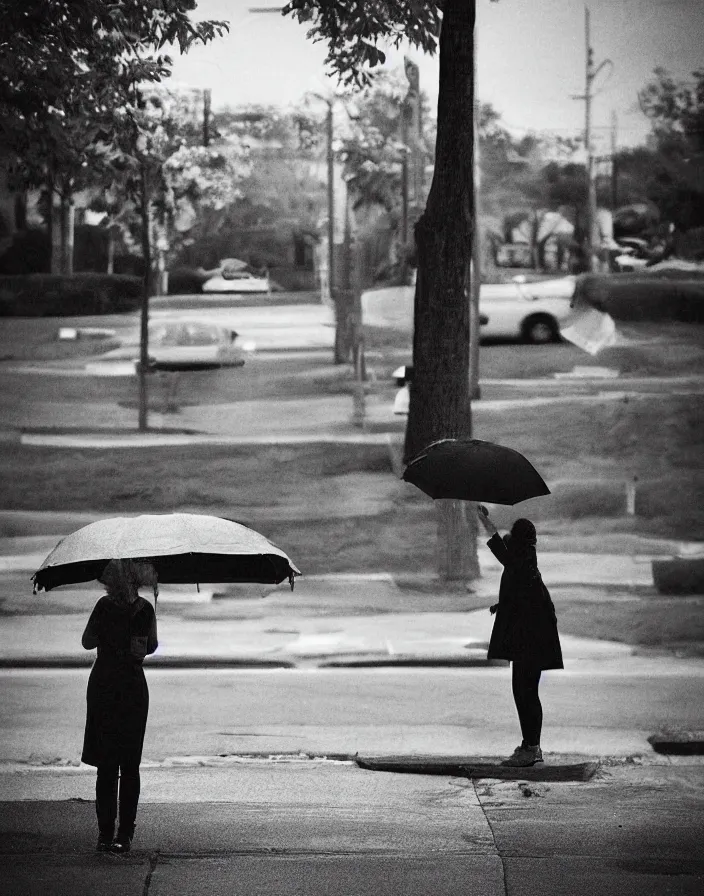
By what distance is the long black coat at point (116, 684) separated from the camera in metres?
6.43

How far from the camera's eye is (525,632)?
8648mm

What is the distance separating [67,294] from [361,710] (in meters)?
11.2

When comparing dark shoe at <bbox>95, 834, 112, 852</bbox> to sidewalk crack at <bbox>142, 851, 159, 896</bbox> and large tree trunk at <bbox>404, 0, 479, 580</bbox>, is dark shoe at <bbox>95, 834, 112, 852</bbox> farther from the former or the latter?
large tree trunk at <bbox>404, 0, 479, 580</bbox>

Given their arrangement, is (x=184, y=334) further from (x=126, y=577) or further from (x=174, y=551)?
(x=174, y=551)

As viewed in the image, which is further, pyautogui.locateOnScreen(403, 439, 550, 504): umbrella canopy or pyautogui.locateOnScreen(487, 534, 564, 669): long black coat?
pyautogui.locateOnScreen(487, 534, 564, 669): long black coat

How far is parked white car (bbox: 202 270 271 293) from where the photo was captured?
780 inches

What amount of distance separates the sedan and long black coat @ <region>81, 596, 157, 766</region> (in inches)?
530

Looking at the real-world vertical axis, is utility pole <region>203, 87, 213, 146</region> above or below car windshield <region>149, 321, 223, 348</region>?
above

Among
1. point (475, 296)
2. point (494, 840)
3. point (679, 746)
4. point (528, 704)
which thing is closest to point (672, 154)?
point (475, 296)

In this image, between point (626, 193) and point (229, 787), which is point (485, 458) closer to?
point (229, 787)

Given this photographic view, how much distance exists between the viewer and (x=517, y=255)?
20.3m

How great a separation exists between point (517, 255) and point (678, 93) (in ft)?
11.2

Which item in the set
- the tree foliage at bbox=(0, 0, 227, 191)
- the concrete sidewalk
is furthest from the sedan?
the concrete sidewalk

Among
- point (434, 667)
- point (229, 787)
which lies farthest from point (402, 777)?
point (434, 667)
